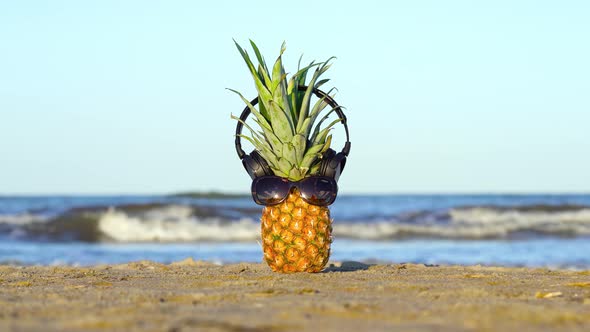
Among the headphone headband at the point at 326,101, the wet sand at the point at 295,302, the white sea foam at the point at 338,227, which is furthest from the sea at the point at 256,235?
the wet sand at the point at 295,302

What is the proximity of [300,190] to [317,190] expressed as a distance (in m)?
0.12

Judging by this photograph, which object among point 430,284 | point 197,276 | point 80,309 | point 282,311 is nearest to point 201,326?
point 282,311

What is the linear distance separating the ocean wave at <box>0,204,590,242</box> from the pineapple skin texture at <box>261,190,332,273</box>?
1318 cm

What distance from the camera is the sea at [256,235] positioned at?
1344 cm

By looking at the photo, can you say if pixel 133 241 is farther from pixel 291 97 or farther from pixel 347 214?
pixel 291 97

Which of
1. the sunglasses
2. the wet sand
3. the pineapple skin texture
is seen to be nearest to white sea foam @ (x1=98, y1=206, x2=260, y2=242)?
the pineapple skin texture

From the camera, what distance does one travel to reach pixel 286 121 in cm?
530

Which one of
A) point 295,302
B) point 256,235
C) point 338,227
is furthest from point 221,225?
point 295,302

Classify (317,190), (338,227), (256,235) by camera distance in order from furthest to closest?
(338,227), (256,235), (317,190)

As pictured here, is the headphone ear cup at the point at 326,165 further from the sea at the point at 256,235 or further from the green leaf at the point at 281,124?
the sea at the point at 256,235

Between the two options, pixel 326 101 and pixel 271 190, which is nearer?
pixel 271 190

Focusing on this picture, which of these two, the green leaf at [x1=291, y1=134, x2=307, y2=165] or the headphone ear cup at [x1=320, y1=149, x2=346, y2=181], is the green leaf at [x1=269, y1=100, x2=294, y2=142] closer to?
the green leaf at [x1=291, y1=134, x2=307, y2=165]

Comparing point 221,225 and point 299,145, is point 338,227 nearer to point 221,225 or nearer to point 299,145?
point 221,225

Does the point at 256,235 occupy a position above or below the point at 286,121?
below
